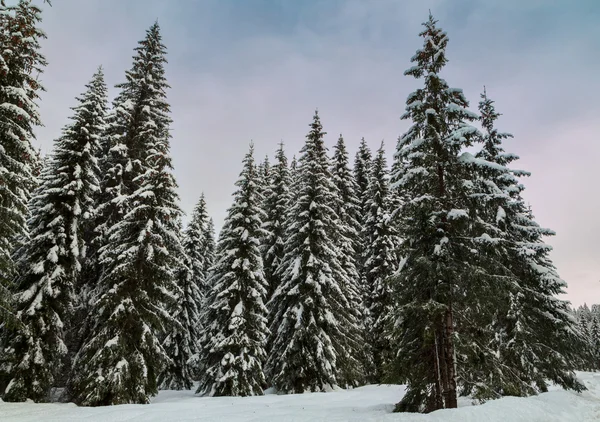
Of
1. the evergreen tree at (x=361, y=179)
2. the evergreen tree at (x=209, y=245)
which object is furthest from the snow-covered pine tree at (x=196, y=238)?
the evergreen tree at (x=361, y=179)

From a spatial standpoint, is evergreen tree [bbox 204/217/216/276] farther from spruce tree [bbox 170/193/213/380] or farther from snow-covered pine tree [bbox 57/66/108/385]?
snow-covered pine tree [bbox 57/66/108/385]

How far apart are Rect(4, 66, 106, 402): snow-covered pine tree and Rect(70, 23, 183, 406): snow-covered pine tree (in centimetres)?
119

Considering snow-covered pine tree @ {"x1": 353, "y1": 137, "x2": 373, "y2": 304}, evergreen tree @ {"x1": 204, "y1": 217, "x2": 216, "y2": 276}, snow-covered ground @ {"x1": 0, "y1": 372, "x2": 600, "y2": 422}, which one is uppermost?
snow-covered pine tree @ {"x1": 353, "y1": 137, "x2": 373, "y2": 304}

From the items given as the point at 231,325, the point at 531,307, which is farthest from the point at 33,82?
the point at 531,307

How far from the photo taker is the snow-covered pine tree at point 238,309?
2144cm

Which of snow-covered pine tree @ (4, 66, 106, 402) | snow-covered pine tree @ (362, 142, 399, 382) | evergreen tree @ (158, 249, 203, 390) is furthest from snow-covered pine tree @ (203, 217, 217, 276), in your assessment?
snow-covered pine tree @ (4, 66, 106, 402)

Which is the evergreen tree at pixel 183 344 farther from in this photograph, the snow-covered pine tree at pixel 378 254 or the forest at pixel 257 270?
the snow-covered pine tree at pixel 378 254

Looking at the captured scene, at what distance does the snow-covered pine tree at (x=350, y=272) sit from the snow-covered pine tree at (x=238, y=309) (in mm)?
5878

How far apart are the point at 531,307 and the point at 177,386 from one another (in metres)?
27.4

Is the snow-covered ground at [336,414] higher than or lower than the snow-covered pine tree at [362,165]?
lower

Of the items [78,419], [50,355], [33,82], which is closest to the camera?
[78,419]

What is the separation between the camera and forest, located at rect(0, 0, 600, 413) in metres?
12.9

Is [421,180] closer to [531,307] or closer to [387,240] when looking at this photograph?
[531,307]

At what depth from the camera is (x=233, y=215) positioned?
82.6 ft
